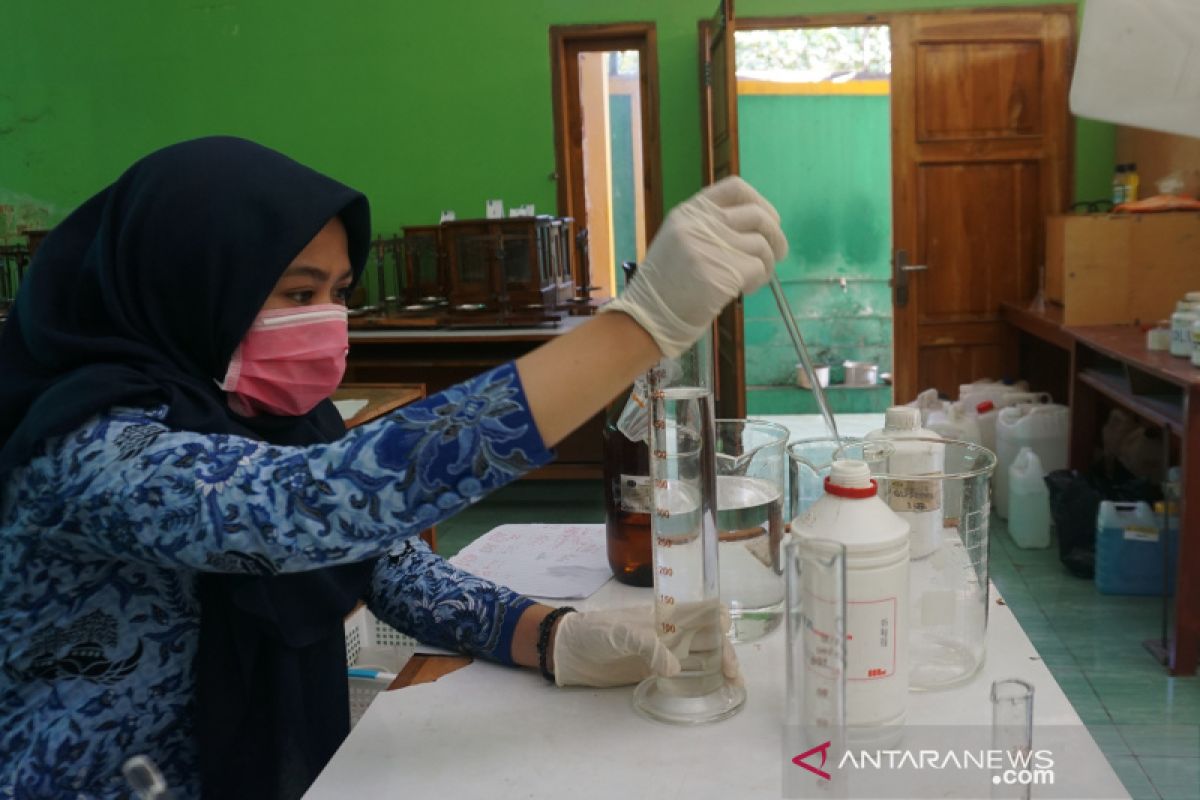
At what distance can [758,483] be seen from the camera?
1153 mm

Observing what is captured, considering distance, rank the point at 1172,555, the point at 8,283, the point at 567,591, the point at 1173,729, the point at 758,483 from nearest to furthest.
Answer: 1. the point at 758,483
2. the point at 567,591
3. the point at 1173,729
4. the point at 1172,555
5. the point at 8,283

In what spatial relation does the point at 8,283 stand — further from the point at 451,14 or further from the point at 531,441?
the point at 531,441

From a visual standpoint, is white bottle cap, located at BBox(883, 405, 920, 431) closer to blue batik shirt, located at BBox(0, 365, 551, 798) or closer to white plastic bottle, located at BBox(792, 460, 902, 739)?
white plastic bottle, located at BBox(792, 460, 902, 739)

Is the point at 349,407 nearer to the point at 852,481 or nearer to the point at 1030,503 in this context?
the point at 852,481

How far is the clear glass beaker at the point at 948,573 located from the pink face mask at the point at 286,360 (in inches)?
24.8

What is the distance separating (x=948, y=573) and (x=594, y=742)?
0.40 metres

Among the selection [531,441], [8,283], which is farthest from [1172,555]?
[8,283]

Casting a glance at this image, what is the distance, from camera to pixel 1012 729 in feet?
2.55

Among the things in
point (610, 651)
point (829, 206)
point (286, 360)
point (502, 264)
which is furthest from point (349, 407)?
point (829, 206)

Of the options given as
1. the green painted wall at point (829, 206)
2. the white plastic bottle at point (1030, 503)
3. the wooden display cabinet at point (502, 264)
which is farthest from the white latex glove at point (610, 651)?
the green painted wall at point (829, 206)

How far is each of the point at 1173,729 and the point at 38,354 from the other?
2394 millimetres

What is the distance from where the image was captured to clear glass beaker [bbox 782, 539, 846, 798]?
2.55 feet

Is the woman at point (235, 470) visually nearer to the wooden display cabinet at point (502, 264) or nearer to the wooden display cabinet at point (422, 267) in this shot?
the wooden display cabinet at point (502, 264)

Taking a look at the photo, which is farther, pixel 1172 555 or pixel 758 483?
pixel 1172 555
